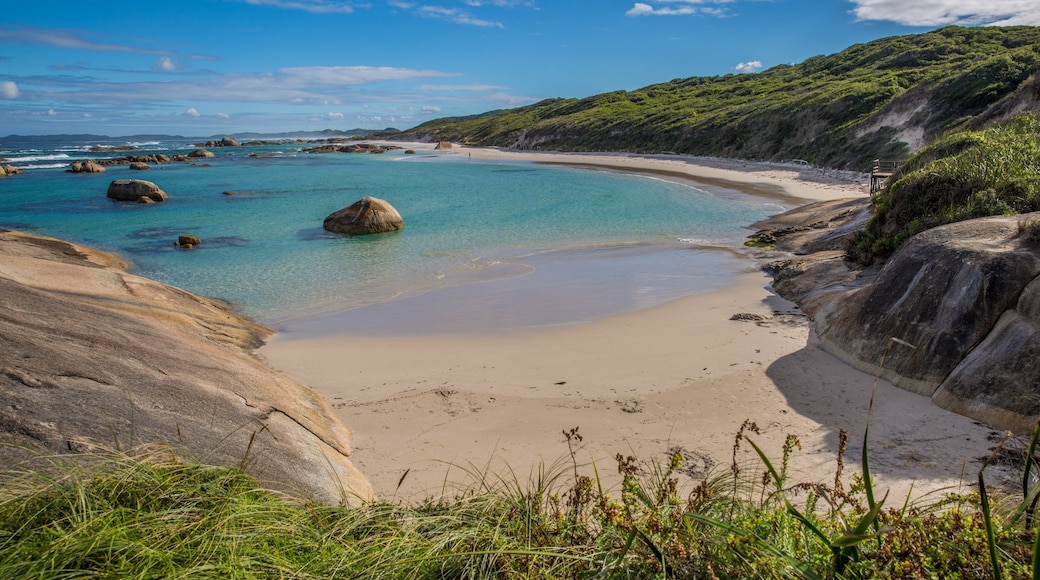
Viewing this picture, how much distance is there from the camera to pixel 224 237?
854 inches

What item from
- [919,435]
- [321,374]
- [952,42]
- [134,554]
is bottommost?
[321,374]

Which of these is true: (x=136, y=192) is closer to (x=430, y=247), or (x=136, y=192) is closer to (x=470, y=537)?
(x=430, y=247)

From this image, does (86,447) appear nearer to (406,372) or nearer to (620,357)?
(406,372)

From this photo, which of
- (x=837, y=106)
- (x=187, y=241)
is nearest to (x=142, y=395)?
(x=187, y=241)

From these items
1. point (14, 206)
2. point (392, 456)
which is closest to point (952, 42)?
point (392, 456)

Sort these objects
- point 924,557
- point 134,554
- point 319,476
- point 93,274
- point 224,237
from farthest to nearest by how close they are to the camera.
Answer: point 224,237 < point 93,274 < point 319,476 < point 134,554 < point 924,557

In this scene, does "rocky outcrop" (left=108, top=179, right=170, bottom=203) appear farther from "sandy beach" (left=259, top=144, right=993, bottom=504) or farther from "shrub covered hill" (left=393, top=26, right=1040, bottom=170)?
"shrub covered hill" (left=393, top=26, right=1040, bottom=170)

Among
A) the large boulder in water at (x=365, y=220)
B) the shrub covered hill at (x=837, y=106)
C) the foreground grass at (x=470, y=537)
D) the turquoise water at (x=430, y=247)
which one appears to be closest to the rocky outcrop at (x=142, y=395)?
the foreground grass at (x=470, y=537)

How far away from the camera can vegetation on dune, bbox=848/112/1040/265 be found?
9.09 m

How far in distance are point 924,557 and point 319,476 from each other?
4364 millimetres

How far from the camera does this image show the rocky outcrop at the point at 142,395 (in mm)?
4430

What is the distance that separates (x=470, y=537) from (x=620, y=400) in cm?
475

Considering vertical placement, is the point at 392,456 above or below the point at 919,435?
below

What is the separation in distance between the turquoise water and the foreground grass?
7652 mm
